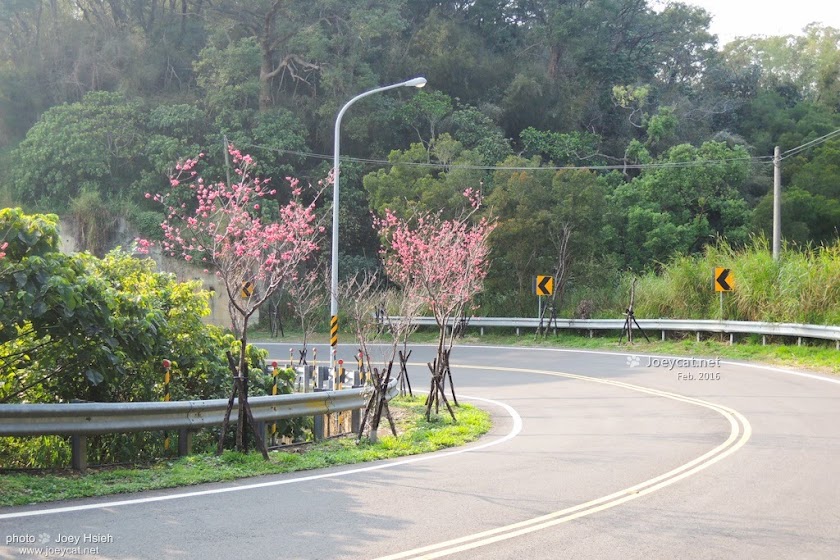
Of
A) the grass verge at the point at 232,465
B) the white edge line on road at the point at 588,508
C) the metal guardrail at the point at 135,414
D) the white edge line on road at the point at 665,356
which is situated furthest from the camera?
the white edge line on road at the point at 665,356

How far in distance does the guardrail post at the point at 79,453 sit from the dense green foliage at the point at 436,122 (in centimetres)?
2927

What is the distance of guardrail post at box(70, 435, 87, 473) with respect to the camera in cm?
1063

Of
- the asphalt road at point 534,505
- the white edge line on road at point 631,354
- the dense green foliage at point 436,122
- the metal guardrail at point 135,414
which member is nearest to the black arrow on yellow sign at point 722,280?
the white edge line on road at point 631,354

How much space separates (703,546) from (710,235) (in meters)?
40.0

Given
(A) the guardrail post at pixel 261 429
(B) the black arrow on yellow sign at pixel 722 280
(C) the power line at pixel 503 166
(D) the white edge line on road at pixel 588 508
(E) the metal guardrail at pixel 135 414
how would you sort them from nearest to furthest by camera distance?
1. (D) the white edge line on road at pixel 588 508
2. (E) the metal guardrail at pixel 135 414
3. (A) the guardrail post at pixel 261 429
4. (B) the black arrow on yellow sign at pixel 722 280
5. (C) the power line at pixel 503 166

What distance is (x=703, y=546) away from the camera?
7.81m

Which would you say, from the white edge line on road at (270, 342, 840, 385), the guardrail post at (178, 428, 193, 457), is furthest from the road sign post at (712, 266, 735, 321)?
the guardrail post at (178, 428, 193, 457)

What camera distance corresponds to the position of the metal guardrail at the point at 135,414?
391 inches

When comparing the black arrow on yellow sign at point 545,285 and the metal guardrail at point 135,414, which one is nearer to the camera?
the metal guardrail at point 135,414

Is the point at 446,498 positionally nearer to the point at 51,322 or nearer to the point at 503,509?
the point at 503,509

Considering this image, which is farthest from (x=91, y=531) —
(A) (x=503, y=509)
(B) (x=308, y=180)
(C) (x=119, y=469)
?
(B) (x=308, y=180)

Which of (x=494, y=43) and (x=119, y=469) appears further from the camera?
(x=494, y=43)

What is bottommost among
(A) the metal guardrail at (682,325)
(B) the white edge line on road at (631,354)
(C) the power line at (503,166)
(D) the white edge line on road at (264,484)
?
(D) the white edge line on road at (264,484)

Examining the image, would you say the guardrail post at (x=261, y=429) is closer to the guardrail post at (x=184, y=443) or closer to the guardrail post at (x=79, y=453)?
the guardrail post at (x=184, y=443)
